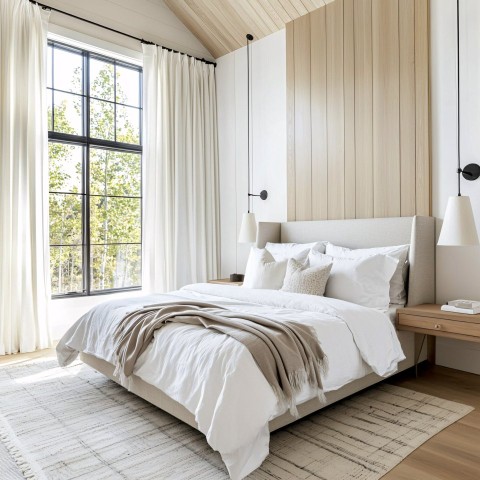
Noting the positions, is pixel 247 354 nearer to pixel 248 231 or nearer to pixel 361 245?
pixel 361 245

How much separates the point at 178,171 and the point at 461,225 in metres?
3.10

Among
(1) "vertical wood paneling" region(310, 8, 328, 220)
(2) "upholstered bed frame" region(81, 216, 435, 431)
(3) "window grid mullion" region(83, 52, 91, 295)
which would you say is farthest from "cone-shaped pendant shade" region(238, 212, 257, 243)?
(3) "window grid mullion" region(83, 52, 91, 295)

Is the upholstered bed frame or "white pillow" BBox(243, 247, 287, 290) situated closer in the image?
the upholstered bed frame

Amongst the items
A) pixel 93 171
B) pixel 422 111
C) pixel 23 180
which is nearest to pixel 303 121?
pixel 422 111

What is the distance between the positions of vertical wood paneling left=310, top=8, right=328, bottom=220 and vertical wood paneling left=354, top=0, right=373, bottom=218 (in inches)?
13.6

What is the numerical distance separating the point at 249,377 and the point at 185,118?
381 cm

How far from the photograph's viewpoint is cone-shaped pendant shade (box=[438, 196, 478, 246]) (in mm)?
2828

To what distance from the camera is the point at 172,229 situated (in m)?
4.86

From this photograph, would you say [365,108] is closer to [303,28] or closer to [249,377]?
[303,28]

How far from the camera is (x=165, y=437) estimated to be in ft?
7.27

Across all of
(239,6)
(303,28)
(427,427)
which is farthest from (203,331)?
(239,6)

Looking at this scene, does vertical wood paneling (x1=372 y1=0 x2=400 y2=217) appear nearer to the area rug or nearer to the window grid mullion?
the area rug

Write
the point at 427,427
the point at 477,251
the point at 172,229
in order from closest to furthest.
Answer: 1. the point at 427,427
2. the point at 477,251
3. the point at 172,229

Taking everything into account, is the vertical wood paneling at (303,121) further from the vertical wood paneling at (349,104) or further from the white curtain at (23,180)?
the white curtain at (23,180)
